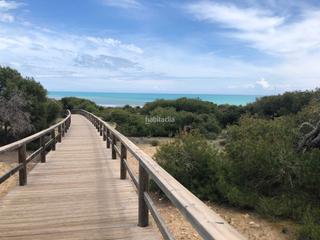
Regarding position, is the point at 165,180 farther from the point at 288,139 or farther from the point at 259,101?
the point at 259,101

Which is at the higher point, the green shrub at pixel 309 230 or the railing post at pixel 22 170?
the railing post at pixel 22 170

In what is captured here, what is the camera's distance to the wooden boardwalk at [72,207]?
4609 mm

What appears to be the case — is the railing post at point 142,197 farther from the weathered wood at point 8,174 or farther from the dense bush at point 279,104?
the dense bush at point 279,104

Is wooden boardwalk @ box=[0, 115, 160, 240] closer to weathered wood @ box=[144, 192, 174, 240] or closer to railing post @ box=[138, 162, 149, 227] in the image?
railing post @ box=[138, 162, 149, 227]

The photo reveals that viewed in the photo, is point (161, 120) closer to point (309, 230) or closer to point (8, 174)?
point (309, 230)

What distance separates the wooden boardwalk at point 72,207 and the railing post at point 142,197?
0.09 meters

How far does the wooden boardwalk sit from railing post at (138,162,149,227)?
9 centimetres

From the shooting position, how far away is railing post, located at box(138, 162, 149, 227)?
4678 mm

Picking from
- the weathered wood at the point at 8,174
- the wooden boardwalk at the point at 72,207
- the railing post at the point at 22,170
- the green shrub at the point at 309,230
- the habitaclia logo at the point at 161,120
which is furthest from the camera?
the habitaclia logo at the point at 161,120

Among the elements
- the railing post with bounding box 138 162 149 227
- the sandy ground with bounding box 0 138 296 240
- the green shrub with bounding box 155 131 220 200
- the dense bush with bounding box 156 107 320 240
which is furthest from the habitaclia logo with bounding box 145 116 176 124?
the railing post with bounding box 138 162 149 227

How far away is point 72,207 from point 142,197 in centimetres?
157

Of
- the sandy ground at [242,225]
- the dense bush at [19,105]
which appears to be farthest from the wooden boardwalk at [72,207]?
the dense bush at [19,105]

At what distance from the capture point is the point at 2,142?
28.5 m

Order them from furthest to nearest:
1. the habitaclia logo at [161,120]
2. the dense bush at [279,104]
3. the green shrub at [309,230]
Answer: the dense bush at [279,104] → the habitaclia logo at [161,120] → the green shrub at [309,230]
